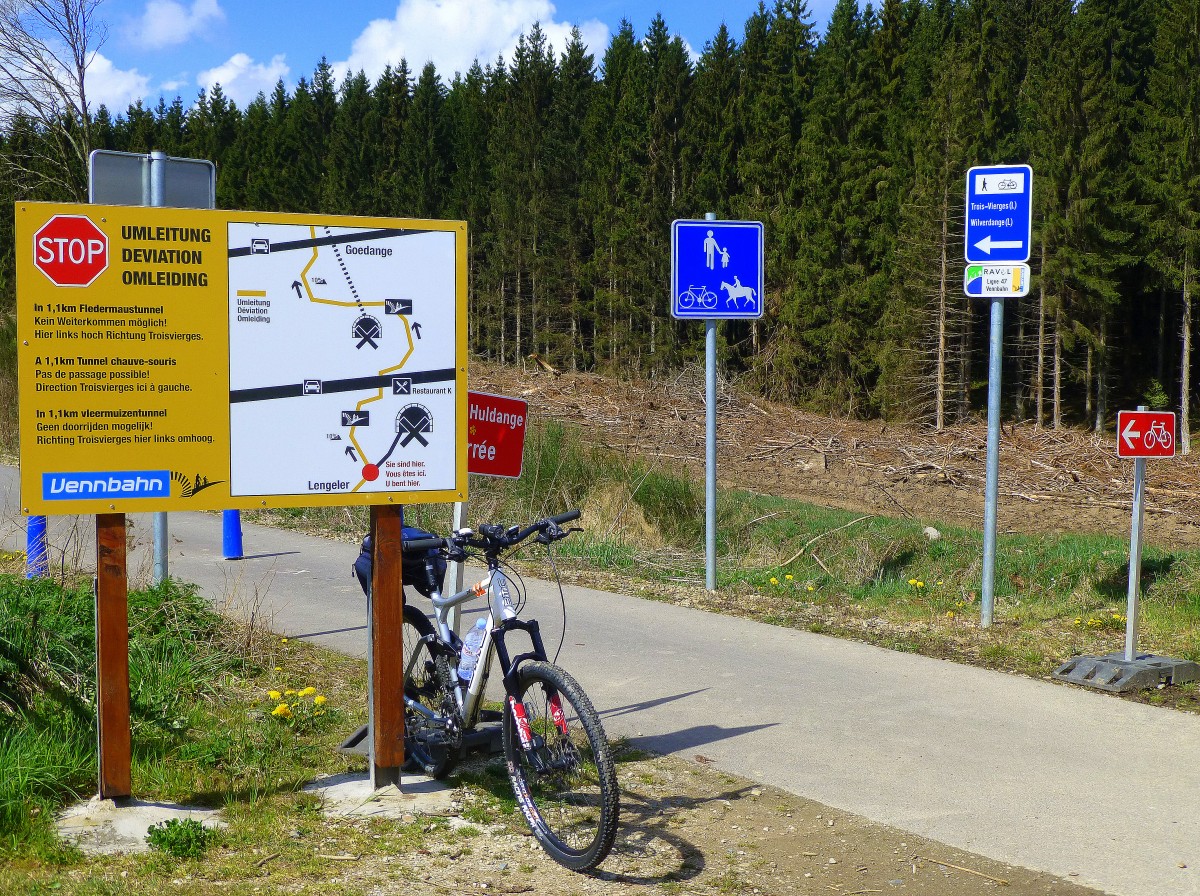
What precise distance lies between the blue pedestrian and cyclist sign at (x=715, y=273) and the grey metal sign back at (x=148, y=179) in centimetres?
378

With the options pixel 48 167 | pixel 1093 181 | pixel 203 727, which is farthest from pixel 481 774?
pixel 1093 181

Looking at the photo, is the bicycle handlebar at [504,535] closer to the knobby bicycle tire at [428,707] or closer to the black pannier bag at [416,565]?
the black pannier bag at [416,565]

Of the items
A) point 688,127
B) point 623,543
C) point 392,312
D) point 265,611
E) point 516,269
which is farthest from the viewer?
point 516,269

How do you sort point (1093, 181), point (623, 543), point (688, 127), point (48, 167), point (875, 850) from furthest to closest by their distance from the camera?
point (688, 127) → point (1093, 181) → point (48, 167) → point (623, 543) → point (875, 850)

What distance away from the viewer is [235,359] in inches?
181

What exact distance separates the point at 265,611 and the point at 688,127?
42402mm

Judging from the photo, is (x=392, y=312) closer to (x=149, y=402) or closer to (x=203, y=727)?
(x=149, y=402)

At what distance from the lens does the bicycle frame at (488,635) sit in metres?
4.46

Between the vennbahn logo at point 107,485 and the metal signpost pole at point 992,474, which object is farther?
the metal signpost pole at point 992,474

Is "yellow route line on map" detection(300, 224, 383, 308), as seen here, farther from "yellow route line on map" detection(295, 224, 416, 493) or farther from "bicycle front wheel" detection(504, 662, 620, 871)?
"bicycle front wheel" detection(504, 662, 620, 871)

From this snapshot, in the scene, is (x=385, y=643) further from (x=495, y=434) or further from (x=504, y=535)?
(x=495, y=434)

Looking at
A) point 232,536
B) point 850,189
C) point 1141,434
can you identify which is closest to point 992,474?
point 1141,434

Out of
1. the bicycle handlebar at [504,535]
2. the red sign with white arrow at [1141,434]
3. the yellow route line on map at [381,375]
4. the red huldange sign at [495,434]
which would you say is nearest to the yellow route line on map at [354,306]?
the yellow route line on map at [381,375]

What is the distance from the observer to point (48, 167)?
3312 centimetres
